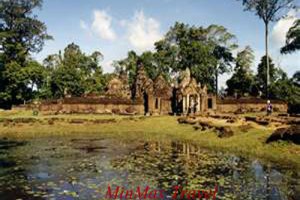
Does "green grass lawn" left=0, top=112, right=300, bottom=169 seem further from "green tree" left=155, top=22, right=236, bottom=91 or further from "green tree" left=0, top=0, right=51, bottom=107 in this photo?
"green tree" left=155, top=22, right=236, bottom=91

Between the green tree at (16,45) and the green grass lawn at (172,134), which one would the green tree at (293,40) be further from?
the green tree at (16,45)

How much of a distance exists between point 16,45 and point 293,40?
52.7 metres

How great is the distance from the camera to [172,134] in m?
36.7

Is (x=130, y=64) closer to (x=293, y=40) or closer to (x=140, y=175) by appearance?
(x=293, y=40)

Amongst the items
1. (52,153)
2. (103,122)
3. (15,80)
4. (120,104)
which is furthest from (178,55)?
(52,153)

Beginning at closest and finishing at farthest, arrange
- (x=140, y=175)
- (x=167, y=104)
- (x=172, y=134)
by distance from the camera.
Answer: (x=140, y=175), (x=172, y=134), (x=167, y=104)

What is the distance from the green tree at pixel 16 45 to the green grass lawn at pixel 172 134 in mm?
14810

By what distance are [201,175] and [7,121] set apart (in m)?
34.5

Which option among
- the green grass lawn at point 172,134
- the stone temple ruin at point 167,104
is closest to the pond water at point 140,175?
the green grass lawn at point 172,134

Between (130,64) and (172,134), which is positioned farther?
(130,64)

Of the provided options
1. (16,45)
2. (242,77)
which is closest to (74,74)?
(16,45)

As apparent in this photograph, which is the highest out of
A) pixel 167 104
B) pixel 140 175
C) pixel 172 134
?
pixel 167 104

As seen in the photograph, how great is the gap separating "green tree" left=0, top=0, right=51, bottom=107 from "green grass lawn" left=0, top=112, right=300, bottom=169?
14810 mm

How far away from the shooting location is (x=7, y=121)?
4475cm
